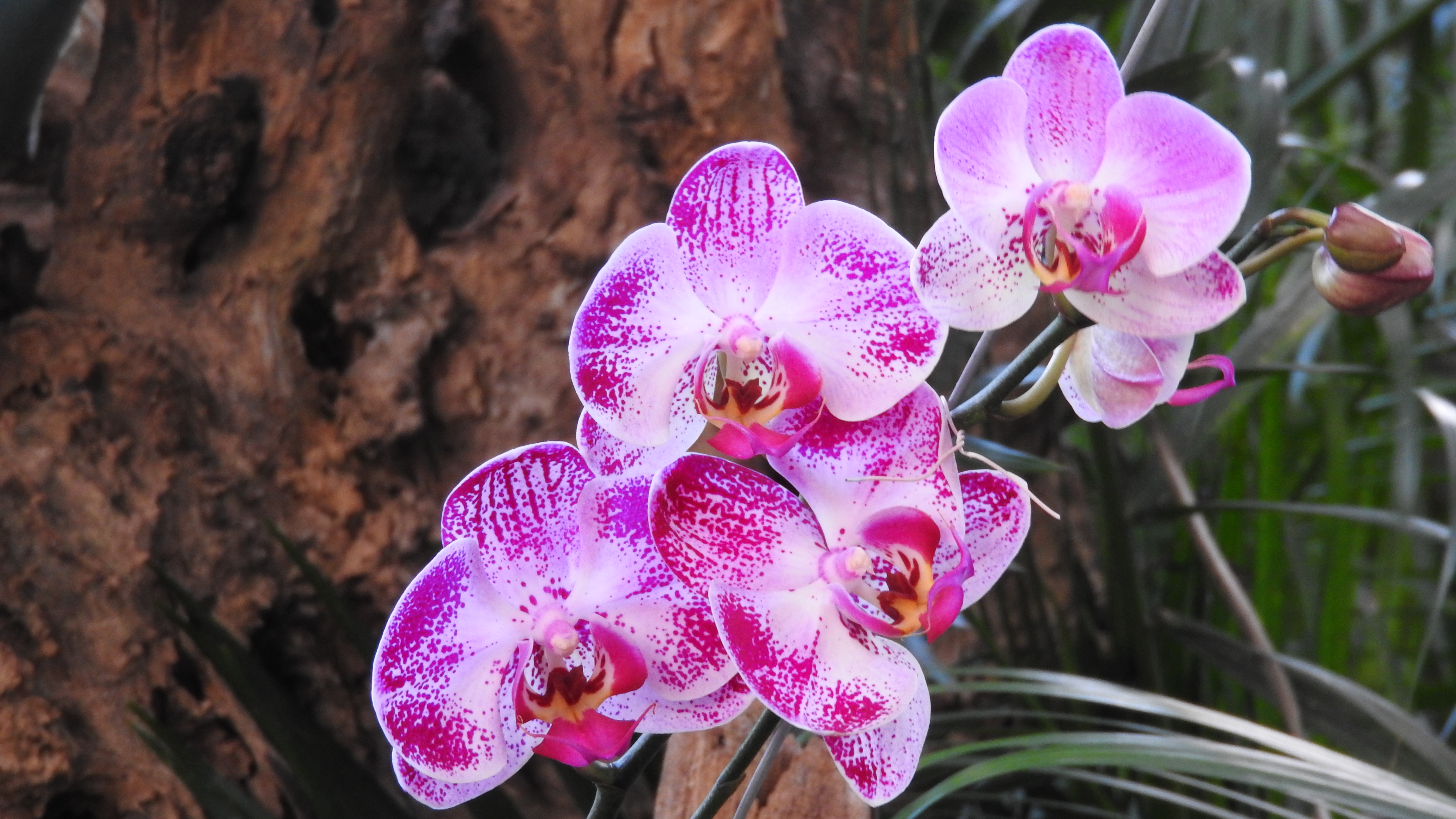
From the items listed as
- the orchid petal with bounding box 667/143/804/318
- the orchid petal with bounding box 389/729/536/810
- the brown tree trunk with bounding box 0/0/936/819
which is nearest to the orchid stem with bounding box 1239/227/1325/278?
the orchid petal with bounding box 667/143/804/318

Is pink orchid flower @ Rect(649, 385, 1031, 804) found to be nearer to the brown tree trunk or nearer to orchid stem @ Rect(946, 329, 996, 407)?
orchid stem @ Rect(946, 329, 996, 407)

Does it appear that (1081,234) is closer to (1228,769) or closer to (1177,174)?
(1177,174)

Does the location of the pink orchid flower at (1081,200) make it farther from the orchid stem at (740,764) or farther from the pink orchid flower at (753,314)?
the orchid stem at (740,764)

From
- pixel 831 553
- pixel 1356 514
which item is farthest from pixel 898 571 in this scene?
pixel 1356 514

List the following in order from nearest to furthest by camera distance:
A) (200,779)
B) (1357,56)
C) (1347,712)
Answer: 1. (200,779)
2. (1347,712)
3. (1357,56)

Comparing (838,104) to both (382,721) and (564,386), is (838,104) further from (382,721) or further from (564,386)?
(382,721)

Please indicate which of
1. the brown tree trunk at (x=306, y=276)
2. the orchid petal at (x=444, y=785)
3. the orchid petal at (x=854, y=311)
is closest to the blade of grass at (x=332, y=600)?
the brown tree trunk at (x=306, y=276)

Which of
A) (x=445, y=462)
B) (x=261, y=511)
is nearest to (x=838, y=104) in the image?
(x=445, y=462)
